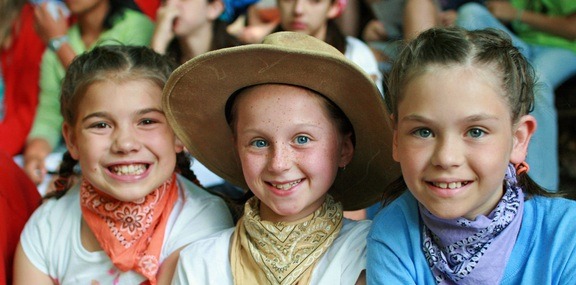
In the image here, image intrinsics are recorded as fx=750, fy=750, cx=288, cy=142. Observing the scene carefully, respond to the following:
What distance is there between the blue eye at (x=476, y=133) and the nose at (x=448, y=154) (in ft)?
0.09

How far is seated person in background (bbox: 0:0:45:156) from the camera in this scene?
9.75 feet

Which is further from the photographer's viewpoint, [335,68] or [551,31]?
[551,31]

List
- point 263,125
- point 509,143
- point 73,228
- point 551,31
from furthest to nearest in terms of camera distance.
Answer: point 551,31, point 73,228, point 263,125, point 509,143

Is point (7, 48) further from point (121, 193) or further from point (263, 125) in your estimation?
point (263, 125)

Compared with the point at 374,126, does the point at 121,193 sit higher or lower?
lower

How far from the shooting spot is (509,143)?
4.28ft

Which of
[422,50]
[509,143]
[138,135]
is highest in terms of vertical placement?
[422,50]

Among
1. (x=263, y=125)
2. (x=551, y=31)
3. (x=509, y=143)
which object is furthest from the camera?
(x=551, y=31)

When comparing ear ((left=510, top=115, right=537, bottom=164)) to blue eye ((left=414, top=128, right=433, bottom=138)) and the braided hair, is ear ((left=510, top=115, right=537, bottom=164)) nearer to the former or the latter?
blue eye ((left=414, top=128, right=433, bottom=138))

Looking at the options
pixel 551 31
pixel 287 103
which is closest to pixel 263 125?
pixel 287 103

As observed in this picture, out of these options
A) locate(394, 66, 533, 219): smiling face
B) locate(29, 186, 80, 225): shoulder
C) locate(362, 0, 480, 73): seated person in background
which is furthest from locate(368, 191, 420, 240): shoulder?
locate(362, 0, 480, 73): seated person in background

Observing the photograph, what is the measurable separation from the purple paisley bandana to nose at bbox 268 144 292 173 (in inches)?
11.2

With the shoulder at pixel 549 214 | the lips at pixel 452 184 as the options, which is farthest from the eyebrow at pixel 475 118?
the shoulder at pixel 549 214

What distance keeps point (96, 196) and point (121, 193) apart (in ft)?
0.31
